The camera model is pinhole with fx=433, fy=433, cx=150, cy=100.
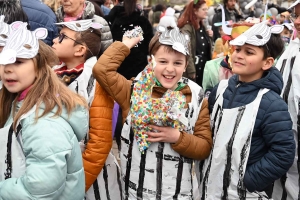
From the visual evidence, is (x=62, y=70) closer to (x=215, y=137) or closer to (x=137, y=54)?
(x=215, y=137)

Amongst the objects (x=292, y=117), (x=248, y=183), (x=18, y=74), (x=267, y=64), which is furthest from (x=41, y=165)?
(x=292, y=117)

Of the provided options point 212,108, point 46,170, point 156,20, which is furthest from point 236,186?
point 156,20

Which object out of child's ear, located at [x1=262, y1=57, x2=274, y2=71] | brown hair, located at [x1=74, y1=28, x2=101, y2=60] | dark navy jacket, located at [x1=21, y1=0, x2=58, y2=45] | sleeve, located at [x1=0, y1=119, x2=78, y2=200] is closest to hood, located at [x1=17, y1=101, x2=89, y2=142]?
sleeve, located at [x1=0, y1=119, x2=78, y2=200]

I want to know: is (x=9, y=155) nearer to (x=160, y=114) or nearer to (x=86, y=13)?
(x=160, y=114)

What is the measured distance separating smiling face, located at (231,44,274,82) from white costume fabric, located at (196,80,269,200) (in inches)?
6.3

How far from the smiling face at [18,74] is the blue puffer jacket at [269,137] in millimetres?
1267

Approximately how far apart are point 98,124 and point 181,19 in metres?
3.58

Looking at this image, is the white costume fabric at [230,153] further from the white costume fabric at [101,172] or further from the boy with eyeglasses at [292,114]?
the white costume fabric at [101,172]

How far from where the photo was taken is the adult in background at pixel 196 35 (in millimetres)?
5910

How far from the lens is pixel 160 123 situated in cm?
256

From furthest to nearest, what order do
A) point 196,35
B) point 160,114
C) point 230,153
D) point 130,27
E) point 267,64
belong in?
point 196,35 → point 130,27 → point 267,64 → point 230,153 → point 160,114

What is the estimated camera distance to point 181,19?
6027 mm

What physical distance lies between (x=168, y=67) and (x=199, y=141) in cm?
50

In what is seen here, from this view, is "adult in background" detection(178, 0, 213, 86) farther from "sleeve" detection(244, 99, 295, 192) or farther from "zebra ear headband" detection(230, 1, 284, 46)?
"sleeve" detection(244, 99, 295, 192)
